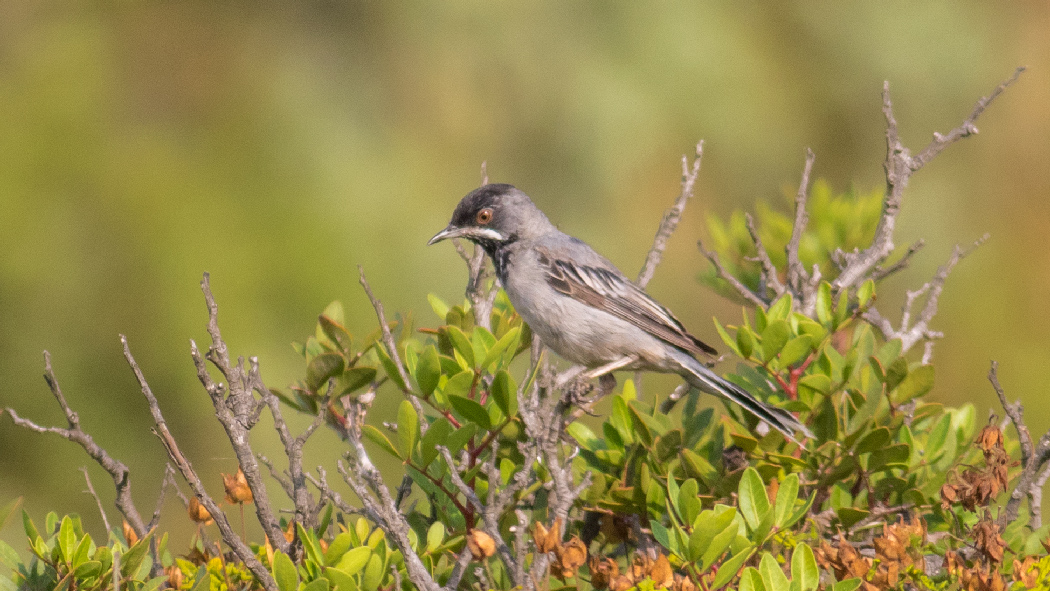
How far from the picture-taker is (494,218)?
17.1 feet

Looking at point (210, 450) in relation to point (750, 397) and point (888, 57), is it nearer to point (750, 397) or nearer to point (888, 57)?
point (750, 397)

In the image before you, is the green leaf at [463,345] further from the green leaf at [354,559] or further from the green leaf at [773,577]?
the green leaf at [773,577]

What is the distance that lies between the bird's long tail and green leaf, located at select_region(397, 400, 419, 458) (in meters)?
1.13

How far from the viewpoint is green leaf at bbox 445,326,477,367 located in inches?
117

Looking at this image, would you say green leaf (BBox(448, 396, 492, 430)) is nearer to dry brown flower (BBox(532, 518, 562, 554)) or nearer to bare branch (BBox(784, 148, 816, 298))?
dry brown flower (BBox(532, 518, 562, 554))

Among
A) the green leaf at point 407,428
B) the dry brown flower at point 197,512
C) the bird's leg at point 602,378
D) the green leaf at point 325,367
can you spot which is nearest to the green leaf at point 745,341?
the bird's leg at point 602,378

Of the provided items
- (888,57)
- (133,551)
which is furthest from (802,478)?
(888,57)

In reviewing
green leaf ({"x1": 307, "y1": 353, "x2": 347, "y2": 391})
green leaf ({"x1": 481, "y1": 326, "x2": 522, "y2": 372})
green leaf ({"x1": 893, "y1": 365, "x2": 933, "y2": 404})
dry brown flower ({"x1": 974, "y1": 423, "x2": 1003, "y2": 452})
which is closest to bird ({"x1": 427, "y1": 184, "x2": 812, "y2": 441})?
green leaf ({"x1": 893, "y1": 365, "x2": 933, "y2": 404})

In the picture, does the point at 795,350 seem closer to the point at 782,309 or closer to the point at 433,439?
the point at 782,309

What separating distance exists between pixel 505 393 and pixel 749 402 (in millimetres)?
1054

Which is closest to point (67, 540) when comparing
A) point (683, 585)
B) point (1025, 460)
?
point (683, 585)

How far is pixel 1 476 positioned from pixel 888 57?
7881 mm

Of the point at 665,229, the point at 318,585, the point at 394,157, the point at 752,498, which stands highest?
the point at 394,157

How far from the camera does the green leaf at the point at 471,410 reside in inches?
110
